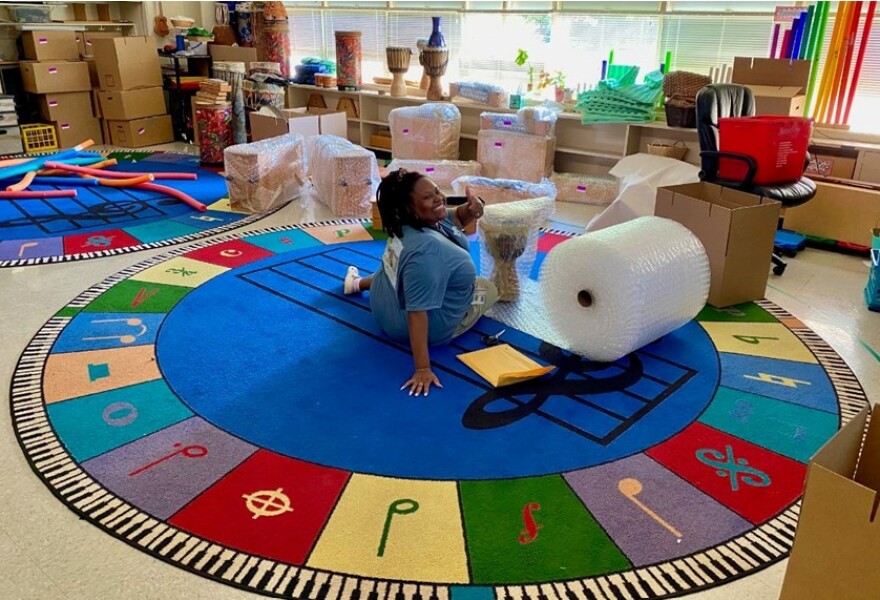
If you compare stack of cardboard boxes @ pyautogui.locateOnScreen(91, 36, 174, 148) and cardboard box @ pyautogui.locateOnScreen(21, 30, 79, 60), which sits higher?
cardboard box @ pyautogui.locateOnScreen(21, 30, 79, 60)

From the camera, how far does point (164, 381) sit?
8.68ft

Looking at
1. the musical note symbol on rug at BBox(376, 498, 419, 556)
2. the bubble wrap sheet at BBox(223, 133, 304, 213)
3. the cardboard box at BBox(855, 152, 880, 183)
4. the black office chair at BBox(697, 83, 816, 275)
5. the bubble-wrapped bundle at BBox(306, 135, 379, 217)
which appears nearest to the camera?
the musical note symbol on rug at BBox(376, 498, 419, 556)

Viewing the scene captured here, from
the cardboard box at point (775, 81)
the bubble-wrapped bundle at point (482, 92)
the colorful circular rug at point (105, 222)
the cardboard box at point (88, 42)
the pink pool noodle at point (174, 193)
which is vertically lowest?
the colorful circular rug at point (105, 222)

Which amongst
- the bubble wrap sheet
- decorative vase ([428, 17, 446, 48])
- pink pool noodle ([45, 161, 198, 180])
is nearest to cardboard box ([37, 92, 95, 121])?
pink pool noodle ([45, 161, 198, 180])

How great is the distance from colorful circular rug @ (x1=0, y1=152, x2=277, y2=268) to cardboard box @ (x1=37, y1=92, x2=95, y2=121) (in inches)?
72.6

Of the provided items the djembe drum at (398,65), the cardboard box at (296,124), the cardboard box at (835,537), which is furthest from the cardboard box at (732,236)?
the djembe drum at (398,65)

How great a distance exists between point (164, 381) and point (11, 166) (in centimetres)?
399

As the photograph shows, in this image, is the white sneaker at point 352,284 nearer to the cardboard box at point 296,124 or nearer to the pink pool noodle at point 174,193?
the pink pool noodle at point 174,193

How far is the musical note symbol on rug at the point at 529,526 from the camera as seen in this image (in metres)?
1.88

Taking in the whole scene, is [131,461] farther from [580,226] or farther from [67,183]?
[67,183]

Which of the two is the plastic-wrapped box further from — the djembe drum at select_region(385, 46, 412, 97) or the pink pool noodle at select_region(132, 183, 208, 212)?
the pink pool noodle at select_region(132, 183, 208, 212)

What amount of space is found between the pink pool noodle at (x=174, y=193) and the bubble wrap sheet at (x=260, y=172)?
0.23m

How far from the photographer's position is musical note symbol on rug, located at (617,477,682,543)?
1927 mm

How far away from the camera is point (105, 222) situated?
4.61 metres
